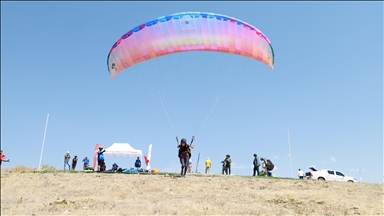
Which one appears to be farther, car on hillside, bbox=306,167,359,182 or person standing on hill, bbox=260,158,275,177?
car on hillside, bbox=306,167,359,182

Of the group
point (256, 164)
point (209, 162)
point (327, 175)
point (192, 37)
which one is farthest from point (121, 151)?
point (327, 175)

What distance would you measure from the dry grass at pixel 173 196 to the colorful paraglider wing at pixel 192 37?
593 cm

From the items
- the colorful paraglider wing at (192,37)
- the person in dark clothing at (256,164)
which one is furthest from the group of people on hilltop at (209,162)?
the colorful paraglider wing at (192,37)

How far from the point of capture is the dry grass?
891cm

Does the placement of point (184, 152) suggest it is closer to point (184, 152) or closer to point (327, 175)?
point (184, 152)

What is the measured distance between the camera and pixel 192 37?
1485 cm

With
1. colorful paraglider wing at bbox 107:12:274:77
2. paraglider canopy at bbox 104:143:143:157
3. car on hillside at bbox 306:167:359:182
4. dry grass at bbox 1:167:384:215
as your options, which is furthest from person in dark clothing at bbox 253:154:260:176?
paraglider canopy at bbox 104:143:143:157

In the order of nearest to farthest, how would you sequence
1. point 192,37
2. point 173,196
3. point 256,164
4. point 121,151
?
1. point 173,196
2. point 192,37
3. point 256,164
4. point 121,151

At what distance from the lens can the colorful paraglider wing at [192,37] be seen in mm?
14609

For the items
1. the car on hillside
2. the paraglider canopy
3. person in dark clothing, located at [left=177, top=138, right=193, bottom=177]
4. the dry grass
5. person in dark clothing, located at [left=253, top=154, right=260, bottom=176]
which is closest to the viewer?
the dry grass

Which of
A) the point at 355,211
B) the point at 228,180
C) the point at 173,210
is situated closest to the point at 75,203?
the point at 173,210

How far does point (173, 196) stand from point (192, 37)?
7425 mm

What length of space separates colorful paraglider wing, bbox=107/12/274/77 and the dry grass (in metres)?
5.93

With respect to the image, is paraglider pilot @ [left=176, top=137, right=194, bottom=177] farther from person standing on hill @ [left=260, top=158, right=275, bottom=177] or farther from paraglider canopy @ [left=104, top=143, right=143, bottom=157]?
paraglider canopy @ [left=104, top=143, right=143, bottom=157]
